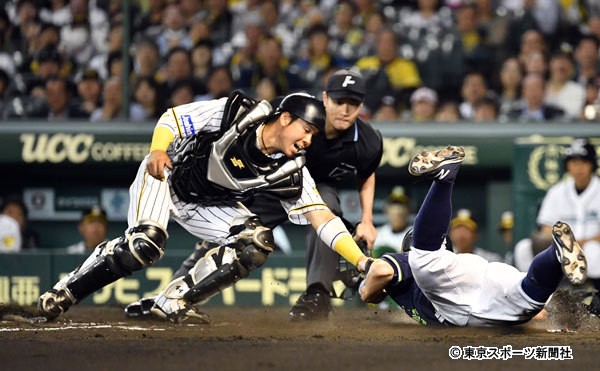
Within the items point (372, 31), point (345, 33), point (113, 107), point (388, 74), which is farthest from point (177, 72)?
point (388, 74)

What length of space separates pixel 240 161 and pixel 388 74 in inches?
196

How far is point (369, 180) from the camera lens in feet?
23.4

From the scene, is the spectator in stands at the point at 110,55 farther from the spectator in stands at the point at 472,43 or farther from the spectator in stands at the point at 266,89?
the spectator in stands at the point at 472,43

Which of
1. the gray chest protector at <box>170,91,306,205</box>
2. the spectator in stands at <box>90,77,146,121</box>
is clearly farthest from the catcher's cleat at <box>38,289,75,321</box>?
the spectator in stands at <box>90,77,146,121</box>

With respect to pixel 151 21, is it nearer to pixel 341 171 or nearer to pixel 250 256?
pixel 341 171

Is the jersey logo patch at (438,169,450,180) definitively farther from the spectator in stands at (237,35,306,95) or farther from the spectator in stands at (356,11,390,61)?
the spectator in stands at (356,11,390,61)

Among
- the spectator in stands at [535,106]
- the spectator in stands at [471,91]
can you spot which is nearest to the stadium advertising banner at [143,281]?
the spectator in stands at [471,91]

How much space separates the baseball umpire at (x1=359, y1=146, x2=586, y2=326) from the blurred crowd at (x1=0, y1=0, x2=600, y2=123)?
15.9 feet

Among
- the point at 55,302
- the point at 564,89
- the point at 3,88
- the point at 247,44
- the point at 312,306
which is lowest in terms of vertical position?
the point at 312,306

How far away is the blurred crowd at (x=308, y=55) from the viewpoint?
10.6 meters

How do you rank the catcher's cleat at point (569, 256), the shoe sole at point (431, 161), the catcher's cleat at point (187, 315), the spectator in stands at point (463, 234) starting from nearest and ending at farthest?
the catcher's cleat at point (569, 256) < the shoe sole at point (431, 161) < the catcher's cleat at point (187, 315) < the spectator in stands at point (463, 234)

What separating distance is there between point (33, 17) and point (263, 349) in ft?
25.0

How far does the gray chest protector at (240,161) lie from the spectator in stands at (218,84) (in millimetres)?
4602

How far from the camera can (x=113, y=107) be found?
11.0 meters
